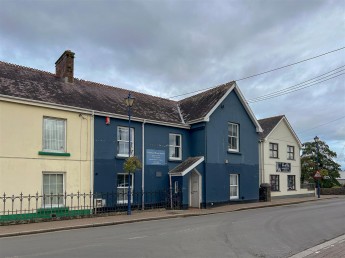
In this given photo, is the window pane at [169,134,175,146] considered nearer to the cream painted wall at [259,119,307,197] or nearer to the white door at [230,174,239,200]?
the white door at [230,174,239,200]

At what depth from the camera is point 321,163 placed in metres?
52.3

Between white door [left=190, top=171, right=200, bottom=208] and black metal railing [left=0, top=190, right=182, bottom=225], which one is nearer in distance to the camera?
black metal railing [left=0, top=190, right=182, bottom=225]

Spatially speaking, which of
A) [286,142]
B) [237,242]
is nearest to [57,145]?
[237,242]

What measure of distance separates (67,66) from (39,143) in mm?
6246

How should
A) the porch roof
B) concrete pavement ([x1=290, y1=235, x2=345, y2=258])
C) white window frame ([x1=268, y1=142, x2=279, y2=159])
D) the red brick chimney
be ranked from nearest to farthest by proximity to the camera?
1. concrete pavement ([x1=290, y1=235, x2=345, y2=258])
2. the red brick chimney
3. the porch roof
4. white window frame ([x1=268, y1=142, x2=279, y2=159])

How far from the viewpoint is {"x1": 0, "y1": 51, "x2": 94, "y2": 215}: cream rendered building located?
56.2 ft

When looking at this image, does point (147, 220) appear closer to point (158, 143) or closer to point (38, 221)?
point (38, 221)

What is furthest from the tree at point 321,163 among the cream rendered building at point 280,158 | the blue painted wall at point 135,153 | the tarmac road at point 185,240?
the tarmac road at point 185,240

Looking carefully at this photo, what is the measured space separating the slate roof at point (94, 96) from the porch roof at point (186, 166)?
2.76 meters

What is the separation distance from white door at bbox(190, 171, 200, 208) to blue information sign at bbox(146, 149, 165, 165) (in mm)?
2397

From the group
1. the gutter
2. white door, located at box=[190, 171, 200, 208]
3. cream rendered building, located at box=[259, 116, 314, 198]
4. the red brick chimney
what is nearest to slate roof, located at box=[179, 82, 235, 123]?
the gutter

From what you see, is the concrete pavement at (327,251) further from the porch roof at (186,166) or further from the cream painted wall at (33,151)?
the cream painted wall at (33,151)

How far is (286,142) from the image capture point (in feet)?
115

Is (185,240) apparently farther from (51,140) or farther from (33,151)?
(51,140)
